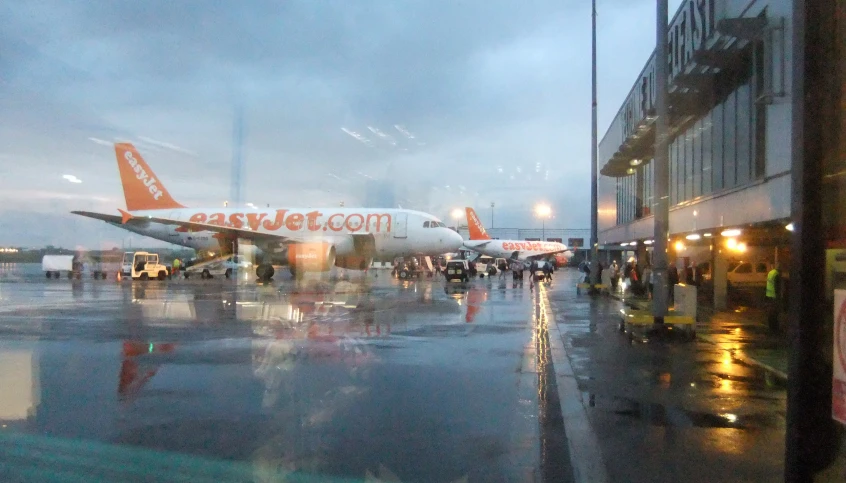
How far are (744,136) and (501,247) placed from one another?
2375 inches

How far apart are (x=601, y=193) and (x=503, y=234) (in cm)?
6923

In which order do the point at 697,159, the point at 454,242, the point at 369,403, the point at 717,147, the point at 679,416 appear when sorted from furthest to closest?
1. the point at 454,242
2. the point at 697,159
3. the point at 717,147
4. the point at 369,403
5. the point at 679,416

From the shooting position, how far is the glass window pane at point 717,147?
806 inches

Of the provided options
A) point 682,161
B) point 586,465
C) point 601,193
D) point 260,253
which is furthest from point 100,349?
point 601,193

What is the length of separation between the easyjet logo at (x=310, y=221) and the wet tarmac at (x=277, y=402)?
73.7 ft

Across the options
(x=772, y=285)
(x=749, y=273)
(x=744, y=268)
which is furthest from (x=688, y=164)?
(x=772, y=285)

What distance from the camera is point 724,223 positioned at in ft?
60.8

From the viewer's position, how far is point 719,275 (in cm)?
2292

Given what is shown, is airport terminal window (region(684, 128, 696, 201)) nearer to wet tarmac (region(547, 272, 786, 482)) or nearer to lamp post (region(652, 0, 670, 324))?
lamp post (region(652, 0, 670, 324))

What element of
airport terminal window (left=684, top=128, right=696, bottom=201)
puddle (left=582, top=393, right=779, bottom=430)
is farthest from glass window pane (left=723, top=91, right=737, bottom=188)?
puddle (left=582, top=393, right=779, bottom=430)

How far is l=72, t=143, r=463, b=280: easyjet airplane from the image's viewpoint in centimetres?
3653

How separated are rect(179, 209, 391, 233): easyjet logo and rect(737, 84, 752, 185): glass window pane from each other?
22.5 meters

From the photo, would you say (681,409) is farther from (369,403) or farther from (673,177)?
(673,177)

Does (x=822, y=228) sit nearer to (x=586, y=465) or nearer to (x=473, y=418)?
(x=586, y=465)
